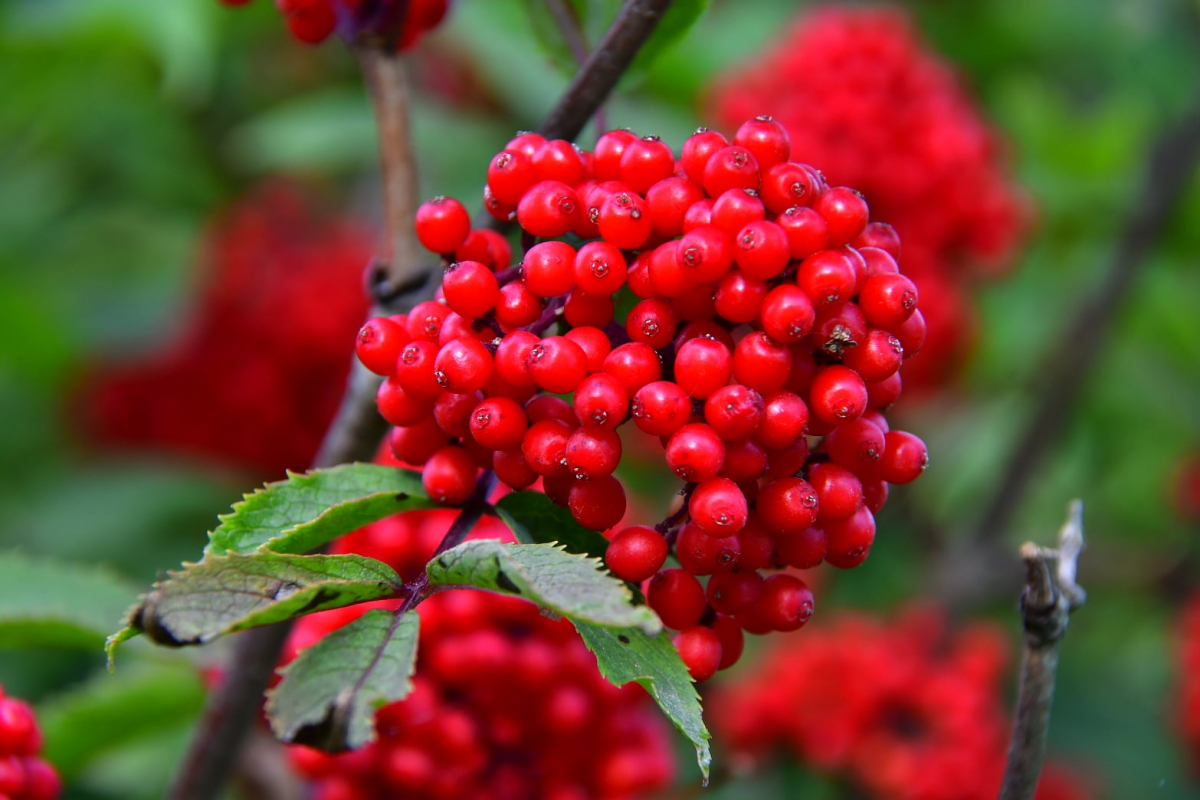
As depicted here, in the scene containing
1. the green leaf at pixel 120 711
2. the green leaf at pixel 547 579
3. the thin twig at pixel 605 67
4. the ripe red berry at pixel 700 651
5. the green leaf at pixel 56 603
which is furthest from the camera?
the green leaf at pixel 120 711

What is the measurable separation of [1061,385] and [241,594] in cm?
291

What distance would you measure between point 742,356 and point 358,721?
51 cm

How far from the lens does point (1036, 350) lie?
4.13m

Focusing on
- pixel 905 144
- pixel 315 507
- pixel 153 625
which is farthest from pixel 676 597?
pixel 905 144

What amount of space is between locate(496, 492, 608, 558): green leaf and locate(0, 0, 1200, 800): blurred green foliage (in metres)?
2.53

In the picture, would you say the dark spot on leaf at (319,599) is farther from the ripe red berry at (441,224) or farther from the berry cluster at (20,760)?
the berry cluster at (20,760)

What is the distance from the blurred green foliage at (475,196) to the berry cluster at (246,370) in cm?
11

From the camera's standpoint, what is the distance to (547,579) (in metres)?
1.08

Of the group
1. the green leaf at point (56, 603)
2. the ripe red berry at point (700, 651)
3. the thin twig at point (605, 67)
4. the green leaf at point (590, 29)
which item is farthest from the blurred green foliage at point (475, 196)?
the ripe red berry at point (700, 651)

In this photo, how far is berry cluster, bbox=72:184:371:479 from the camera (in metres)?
4.16

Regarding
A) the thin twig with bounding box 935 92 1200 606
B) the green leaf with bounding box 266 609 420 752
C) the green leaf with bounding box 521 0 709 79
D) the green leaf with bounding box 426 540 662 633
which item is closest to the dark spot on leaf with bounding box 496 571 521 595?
the green leaf with bounding box 426 540 662 633

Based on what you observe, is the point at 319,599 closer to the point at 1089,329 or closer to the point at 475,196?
the point at 475,196

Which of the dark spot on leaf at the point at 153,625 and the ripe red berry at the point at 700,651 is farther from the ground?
the dark spot on leaf at the point at 153,625

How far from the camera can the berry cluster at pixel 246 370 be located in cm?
416
